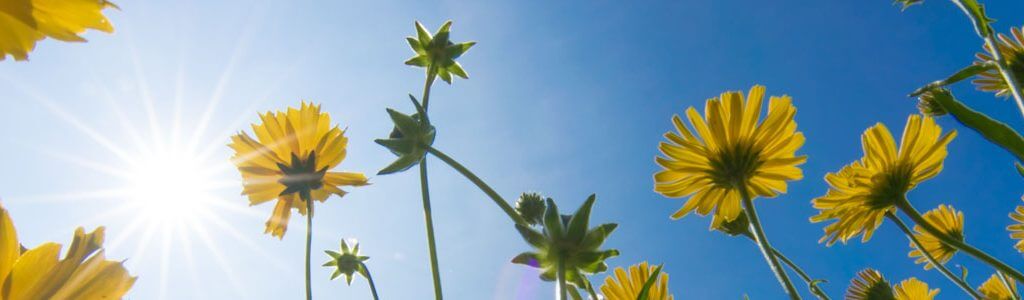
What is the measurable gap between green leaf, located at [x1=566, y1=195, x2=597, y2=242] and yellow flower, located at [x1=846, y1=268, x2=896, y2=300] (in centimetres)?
208

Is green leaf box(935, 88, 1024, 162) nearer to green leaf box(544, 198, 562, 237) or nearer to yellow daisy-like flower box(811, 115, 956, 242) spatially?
green leaf box(544, 198, 562, 237)

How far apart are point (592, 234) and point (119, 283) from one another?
0.84 meters

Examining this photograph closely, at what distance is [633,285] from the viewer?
6.35 ft

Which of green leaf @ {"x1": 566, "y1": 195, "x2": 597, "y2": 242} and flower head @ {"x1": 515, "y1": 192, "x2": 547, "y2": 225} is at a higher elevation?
flower head @ {"x1": 515, "y1": 192, "x2": 547, "y2": 225}

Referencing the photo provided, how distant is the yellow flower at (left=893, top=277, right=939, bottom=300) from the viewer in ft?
8.36

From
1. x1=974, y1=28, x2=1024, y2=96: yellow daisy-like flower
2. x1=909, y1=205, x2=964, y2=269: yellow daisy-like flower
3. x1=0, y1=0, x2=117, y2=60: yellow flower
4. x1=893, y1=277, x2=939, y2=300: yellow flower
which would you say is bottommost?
x1=0, y1=0, x2=117, y2=60: yellow flower

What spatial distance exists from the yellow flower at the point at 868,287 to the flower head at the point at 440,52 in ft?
6.84

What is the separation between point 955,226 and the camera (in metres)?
3.07

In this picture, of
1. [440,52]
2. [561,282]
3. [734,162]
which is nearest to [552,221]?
[561,282]

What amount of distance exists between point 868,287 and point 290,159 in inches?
103

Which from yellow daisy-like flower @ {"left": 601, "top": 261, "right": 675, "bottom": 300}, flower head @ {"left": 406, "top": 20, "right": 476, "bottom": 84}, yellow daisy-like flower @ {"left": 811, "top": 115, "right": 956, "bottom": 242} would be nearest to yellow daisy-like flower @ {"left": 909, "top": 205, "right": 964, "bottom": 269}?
yellow daisy-like flower @ {"left": 811, "top": 115, "right": 956, "bottom": 242}

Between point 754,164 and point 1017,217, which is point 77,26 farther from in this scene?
point 1017,217

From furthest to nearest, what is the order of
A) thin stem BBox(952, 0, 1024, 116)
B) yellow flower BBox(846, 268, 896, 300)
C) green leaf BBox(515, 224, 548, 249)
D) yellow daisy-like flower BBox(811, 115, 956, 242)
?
yellow flower BBox(846, 268, 896, 300) < yellow daisy-like flower BBox(811, 115, 956, 242) < thin stem BBox(952, 0, 1024, 116) < green leaf BBox(515, 224, 548, 249)

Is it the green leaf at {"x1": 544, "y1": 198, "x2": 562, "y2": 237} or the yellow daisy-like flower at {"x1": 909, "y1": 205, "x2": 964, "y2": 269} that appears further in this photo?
the yellow daisy-like flower at {"x1": 909, "y1": 205, "x2": 964, "y2": 269}
